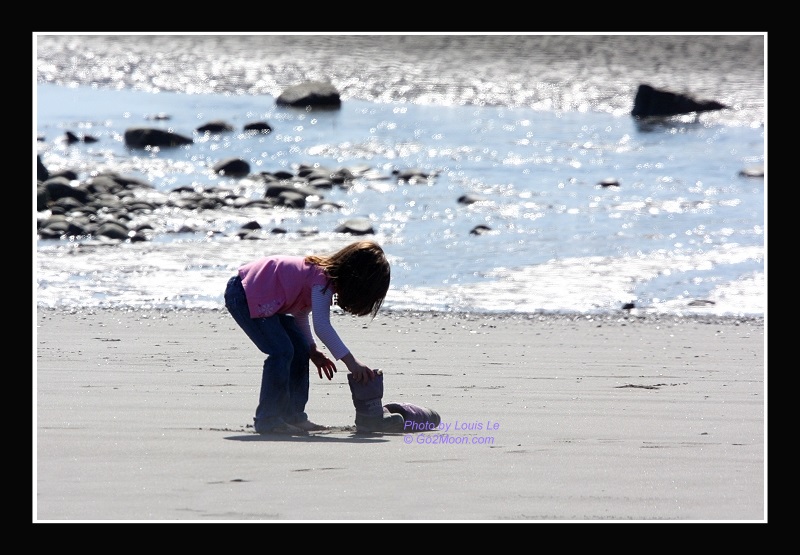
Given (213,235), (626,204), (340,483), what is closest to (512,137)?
(626,204)

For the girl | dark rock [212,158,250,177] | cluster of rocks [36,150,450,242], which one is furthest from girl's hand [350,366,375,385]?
dark rock [212,158,250,177]

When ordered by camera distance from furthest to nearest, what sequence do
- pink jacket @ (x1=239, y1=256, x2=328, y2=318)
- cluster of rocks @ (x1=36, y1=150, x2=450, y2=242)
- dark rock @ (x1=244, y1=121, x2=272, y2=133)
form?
dark rock @ (x1=244, y1=121, x2=272, y2=133) → cluster of rocks @ (x1=36, y1=150, x2=450, y2=242) → pink jacket @ (x1=239, y1=256, x2=328, y2=318)

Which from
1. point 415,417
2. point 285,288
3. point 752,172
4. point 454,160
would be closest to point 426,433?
point 415,417

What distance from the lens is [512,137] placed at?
20.2m

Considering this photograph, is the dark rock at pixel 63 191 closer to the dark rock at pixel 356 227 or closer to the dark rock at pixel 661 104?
the dark rock at pixel 356 227

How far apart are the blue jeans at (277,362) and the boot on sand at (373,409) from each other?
28cm

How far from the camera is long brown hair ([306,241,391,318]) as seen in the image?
17.9ft

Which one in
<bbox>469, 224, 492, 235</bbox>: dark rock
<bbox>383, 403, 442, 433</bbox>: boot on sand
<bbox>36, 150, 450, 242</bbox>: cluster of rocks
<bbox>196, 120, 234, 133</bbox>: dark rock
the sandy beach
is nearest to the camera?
the sandy beach

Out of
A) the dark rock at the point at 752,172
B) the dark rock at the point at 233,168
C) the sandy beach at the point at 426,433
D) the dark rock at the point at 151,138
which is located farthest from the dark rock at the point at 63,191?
the dark rock at the point at 752,172

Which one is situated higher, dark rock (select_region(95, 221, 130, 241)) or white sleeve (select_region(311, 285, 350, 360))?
dark rock (select_region(95, 221, 130, 241))

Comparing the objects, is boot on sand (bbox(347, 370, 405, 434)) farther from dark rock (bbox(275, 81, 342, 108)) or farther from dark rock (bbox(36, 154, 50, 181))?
dark rock (bbox(275, 81, 342, 108))

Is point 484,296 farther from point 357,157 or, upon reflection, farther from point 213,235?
point 357,157

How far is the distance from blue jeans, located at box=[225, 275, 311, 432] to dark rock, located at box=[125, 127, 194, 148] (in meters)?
14.1

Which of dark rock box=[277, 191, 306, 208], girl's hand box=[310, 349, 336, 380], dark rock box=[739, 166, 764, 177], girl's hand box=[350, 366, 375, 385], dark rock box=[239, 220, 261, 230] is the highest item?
dark rock box=[739, 166, 764, 177]
